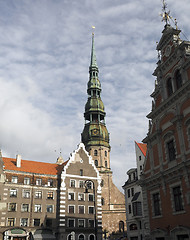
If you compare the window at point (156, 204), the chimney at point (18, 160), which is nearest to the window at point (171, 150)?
the window at point (156, 204)

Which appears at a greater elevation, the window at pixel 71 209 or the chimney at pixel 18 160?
the chimney at pixel 18 160

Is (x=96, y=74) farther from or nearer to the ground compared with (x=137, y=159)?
farther from the ground

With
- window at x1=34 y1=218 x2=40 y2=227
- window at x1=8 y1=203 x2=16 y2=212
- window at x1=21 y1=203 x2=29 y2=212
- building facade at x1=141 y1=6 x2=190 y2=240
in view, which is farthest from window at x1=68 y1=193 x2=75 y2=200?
building facade at x1=141 y1=6 x2=190 y2=240

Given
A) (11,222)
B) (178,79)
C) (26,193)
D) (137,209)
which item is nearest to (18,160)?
(26,193)

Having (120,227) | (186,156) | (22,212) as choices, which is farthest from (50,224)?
(186,156)

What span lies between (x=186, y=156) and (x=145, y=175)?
7705 millimetres

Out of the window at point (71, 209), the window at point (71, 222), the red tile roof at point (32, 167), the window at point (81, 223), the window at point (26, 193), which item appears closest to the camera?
the window at point (26, 193)

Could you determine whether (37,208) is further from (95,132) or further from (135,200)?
(95,132)

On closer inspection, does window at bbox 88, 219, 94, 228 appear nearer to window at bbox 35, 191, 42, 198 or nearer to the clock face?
window at bbox 35, 191, 42, 198

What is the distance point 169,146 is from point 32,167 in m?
34.1

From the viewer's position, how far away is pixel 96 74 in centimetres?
8925

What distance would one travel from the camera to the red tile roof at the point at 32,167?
5194cm

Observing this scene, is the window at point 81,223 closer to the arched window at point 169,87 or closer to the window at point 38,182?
the window at point 38,182

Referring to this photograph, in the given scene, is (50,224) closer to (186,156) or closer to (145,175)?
(145,175)
